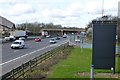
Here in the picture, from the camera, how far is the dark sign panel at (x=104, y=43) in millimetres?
21438

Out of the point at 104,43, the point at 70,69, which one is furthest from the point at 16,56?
the point at 104,43

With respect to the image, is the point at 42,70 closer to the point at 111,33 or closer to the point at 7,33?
the point at 111,33

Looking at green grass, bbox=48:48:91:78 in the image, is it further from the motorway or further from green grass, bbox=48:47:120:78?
the motorway

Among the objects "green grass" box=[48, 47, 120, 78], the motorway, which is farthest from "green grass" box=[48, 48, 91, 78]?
the motorway

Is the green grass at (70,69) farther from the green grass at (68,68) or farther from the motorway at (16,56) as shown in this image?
the motorway at (16,56)

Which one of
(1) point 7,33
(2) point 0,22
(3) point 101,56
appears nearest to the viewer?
(3) point 101,56

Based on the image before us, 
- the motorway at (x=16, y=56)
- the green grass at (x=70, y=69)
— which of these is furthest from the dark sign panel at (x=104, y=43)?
the motorway at (x=16, y=56)

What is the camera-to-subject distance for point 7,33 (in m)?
133

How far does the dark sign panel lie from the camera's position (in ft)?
70.3

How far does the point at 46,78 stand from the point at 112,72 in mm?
5473

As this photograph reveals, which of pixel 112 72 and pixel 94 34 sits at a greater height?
pixel 94 34

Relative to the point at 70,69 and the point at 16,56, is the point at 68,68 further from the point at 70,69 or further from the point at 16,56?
the point at 16,56

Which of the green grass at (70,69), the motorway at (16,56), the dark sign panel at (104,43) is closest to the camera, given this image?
the dark sign panel at (104,43)

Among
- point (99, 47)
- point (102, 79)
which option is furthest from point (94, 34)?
point (102, 79)
